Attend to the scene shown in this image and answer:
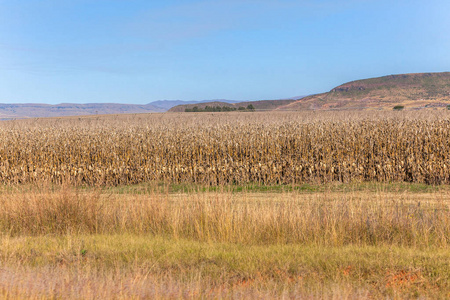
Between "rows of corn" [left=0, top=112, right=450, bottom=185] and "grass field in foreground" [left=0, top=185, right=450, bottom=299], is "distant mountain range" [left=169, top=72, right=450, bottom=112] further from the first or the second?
"grass field in foreground" [left=0, top=185, right=450, bottom=299]

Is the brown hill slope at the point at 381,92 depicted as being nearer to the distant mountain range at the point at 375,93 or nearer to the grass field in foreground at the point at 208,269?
the distant mountain range at the point at 375,93

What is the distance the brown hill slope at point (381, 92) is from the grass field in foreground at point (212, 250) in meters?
118

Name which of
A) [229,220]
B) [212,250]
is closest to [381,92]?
A: [229,220]

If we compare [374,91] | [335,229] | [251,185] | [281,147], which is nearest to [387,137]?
[281,147]

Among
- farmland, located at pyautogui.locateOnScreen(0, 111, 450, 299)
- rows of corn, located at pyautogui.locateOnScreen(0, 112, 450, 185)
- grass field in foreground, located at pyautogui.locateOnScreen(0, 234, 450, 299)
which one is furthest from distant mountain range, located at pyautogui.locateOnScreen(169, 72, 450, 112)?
grass field in foreground, located at pyautogui.locateOnScreen(0, 234, 450, 299)

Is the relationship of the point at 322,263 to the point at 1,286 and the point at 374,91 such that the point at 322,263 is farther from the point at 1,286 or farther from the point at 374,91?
the point at 374,91

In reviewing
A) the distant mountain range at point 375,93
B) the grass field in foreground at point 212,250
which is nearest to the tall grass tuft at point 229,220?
the grass field in foreground at point 212,250

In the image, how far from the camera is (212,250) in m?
8.18

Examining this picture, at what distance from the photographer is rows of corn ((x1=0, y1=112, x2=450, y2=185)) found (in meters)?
18.0

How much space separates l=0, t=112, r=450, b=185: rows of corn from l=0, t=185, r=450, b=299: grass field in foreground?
22.6 ft

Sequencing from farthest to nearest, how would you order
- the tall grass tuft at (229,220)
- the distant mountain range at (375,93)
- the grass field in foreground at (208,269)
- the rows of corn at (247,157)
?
the distant mountain range at (375,93)
the rows of corn at (247,157)
the tall grass tuft at (229,220)
the grass field in foreground at (208,269)

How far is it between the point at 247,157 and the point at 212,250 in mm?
11281

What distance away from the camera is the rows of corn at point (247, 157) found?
18031 mm

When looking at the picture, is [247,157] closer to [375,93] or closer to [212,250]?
[212,250]
